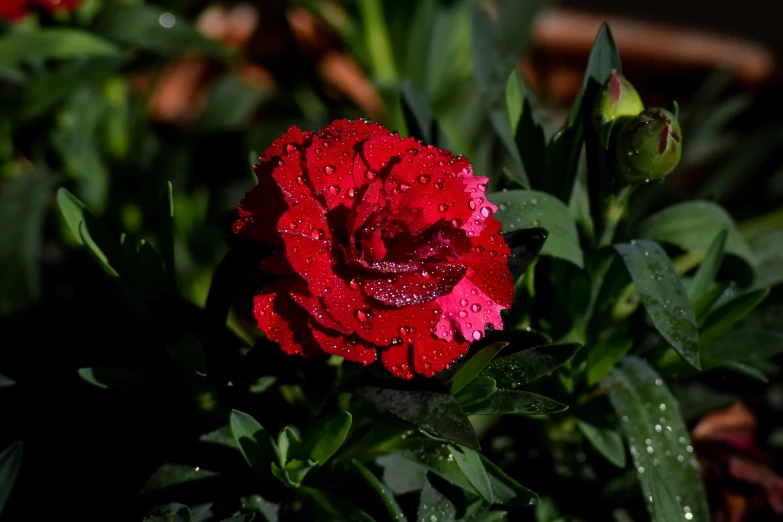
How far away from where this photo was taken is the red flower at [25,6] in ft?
3.06

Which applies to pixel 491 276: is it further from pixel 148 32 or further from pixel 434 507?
pixel 148 32

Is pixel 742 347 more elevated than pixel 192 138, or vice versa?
pixel 742 347

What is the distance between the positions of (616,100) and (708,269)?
0.20 metres

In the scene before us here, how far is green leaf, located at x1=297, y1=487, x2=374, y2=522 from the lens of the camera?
2.05ft

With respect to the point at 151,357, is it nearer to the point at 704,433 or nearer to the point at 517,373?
the point at 517,373

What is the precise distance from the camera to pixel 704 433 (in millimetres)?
898

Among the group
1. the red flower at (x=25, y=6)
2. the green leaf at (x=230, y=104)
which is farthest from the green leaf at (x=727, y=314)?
the red flower at (x=25, y=6)

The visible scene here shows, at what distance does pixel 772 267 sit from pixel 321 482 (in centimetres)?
59

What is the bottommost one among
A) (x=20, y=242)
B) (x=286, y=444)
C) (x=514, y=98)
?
(x=20, y=242)

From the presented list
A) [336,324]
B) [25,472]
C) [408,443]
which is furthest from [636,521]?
[25,472]

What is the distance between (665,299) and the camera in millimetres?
636

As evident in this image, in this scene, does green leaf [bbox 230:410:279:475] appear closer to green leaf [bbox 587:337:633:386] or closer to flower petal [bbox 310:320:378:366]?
flower petal [bbox 310:320:378:366]

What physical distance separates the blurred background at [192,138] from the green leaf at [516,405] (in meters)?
0.26

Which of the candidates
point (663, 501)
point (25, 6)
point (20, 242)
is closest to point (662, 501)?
point (663, 501)
